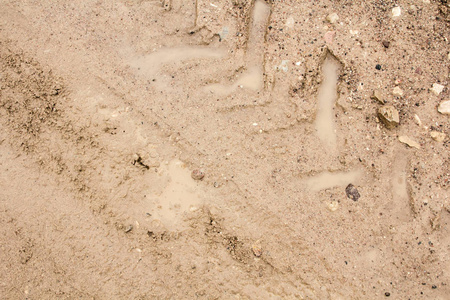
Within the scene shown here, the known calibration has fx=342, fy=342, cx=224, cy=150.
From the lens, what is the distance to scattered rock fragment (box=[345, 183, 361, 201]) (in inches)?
110

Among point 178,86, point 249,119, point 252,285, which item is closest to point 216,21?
point 178,86

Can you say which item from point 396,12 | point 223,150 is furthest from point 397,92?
point 223,150

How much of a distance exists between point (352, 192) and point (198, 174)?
127 cm

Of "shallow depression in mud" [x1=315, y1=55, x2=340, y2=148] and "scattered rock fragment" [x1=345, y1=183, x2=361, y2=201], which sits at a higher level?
"shallow depression in mud" [x1=315, y1=55, x2=340, y2=148]

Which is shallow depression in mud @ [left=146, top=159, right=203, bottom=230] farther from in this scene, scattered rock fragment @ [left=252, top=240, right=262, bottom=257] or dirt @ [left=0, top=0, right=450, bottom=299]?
scattered rock fragment @ [left=252, top=240, right=262, bottom=257]

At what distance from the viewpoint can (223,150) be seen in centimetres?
285

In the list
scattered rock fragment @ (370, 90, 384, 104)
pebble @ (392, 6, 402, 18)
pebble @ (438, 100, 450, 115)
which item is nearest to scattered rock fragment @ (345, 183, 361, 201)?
scattered rock fragment @ (370, 90, 384, 104)

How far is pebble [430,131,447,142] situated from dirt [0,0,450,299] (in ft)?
0.09

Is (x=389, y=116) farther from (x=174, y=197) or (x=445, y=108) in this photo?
(x=174, y=197)

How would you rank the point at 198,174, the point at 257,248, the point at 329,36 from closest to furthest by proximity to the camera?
1. the point at 257,248
2. the point at 198,174
3. the point at 329,36

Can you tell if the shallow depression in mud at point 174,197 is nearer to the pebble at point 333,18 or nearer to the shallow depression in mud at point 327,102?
the shallow depression in mud at point 327,102

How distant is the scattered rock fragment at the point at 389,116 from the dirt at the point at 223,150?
0.04 meters

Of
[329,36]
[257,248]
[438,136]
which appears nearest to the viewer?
[257,248]

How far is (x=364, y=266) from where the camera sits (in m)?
2.68
